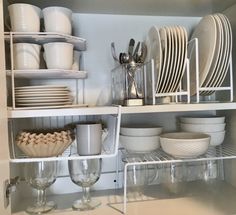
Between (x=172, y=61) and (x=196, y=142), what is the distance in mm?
263

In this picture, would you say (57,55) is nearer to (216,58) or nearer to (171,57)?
(171,57)

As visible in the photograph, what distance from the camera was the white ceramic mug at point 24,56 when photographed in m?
0.79

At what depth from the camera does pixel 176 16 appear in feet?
3.75

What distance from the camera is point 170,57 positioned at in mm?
884

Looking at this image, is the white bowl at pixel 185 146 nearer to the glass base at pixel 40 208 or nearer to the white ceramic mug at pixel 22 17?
the glass base at pixel 40 208

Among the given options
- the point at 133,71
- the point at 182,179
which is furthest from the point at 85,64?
the point at 182,179

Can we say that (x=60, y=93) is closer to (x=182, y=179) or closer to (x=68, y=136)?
(x=68, y=136)

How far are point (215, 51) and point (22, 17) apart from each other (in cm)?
60

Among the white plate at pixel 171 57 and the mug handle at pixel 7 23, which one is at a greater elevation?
the mug handle at pixel 7 23

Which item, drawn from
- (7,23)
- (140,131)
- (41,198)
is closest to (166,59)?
(140,131)

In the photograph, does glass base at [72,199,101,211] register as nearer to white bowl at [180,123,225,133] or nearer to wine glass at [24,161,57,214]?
wine glass at [24,161,57,214]

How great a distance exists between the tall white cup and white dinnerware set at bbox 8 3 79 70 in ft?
0.61

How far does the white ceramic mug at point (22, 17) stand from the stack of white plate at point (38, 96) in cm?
17

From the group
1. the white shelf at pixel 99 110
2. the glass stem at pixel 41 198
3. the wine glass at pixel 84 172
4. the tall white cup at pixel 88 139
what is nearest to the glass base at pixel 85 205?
the wine glass at pixel 84 172
